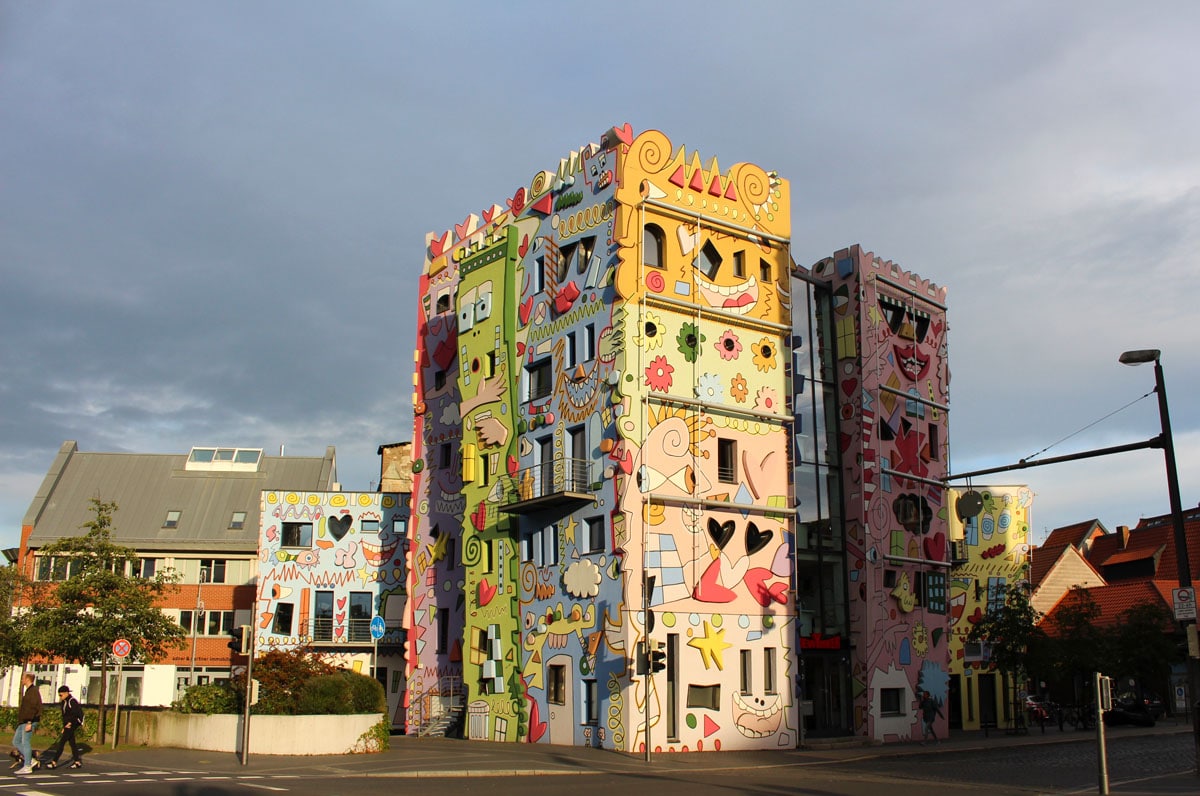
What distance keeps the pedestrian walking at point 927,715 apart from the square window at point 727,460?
12.4m

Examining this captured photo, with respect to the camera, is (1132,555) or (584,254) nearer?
(584,254)

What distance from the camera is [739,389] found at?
35969mm

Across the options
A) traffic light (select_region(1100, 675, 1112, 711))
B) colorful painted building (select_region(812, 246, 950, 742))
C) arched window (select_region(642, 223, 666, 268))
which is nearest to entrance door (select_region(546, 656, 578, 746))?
colorful painted building (select_region(812, 246, 950, 742))

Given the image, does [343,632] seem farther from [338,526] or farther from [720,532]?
[720,532]

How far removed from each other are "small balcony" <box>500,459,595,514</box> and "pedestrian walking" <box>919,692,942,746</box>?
1586cm

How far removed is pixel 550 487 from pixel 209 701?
38.8 ft

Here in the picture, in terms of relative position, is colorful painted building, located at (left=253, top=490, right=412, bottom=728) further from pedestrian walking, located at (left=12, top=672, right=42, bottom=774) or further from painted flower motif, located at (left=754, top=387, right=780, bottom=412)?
pedestrian walking, located at (left=12, top=672, right=42, bottom=774)

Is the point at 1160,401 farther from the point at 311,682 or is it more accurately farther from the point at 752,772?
the point at 311,682

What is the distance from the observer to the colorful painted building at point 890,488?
39656mm

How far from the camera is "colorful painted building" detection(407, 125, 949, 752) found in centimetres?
3316

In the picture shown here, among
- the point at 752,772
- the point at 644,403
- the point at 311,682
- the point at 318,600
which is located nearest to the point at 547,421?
the point at 644,403

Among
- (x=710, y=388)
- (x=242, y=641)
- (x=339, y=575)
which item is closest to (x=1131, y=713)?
(x=710, y=388)

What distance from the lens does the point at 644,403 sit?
33.3 m

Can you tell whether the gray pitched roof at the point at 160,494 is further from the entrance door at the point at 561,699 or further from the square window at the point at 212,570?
the entrance door at the point at 561,699
